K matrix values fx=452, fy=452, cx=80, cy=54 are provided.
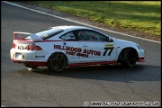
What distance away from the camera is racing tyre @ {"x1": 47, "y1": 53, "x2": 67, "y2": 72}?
43.7 ft

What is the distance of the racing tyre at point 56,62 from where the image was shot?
1333 centimetres

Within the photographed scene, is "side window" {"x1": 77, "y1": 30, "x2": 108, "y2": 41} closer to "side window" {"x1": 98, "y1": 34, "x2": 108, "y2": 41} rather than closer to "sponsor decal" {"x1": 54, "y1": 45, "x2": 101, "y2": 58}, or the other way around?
"side window" {"x1": 98, "y1": 34, "x2": 108, "y2": 41}

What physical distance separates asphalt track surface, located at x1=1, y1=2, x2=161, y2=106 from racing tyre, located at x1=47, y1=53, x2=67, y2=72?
19 cm

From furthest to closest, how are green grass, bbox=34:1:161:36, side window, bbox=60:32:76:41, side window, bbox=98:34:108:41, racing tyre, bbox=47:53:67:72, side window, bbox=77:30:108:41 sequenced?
green grass, bbox=34:1:161:36, side window, bbox=98:34:108:41, side window, bbox=77:30:108:41, side window, bbox=60:32:76:41, racing tyre, bbox=47:53:67:72

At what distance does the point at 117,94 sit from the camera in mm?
10508

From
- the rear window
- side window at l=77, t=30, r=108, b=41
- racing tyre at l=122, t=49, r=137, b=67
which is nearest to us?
the rear window

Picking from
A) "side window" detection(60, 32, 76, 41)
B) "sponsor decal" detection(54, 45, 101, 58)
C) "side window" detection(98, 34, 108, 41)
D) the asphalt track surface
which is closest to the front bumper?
the asphalt track surface

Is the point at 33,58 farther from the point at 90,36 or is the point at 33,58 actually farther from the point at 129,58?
the point at 129,58

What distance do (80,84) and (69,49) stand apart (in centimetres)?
225

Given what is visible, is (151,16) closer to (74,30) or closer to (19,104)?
(74,30)

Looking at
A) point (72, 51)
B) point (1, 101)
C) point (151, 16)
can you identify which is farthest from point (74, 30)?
point (151, 16)

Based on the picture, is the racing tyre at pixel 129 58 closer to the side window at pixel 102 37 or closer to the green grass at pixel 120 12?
the side window at pixel 102 37

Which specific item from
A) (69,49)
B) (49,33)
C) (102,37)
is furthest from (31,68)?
(102,37)

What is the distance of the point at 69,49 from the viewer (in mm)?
13680
